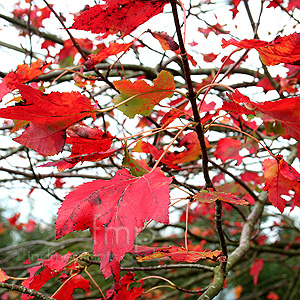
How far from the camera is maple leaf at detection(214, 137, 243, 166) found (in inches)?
49.6

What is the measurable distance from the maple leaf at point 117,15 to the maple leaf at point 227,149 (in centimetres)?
78

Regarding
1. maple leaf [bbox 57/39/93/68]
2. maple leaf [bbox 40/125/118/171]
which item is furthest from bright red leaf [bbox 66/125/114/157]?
maple leaf [bbox 57/39/93/68]

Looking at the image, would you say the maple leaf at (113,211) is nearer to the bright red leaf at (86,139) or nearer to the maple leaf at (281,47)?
the bright red leaf at (86,139)

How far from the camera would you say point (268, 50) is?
546mm

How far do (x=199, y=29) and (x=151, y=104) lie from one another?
6.52 feet

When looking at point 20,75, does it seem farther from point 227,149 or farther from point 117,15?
point 227,149

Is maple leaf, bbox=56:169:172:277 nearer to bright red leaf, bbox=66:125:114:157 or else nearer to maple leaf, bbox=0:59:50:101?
bright red leaf, bbox=66:125:114:157

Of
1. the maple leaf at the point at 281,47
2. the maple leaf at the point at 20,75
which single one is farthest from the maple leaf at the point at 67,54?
the maple leaf at the point at 281,47

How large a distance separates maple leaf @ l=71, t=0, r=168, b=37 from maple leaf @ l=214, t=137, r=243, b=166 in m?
0.78

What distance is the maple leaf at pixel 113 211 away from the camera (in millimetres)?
465

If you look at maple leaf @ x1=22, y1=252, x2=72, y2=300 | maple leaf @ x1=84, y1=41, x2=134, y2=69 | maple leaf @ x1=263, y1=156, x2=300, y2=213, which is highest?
maple leaf @ x1=84, y1=41, x2=134, y2=69

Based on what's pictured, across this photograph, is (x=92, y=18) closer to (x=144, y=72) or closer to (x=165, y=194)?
(x=165, y=194)

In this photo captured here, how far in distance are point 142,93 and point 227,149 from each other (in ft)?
2.53

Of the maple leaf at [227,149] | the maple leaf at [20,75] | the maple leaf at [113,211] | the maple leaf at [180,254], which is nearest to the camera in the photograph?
the maple leaf at [113,211]
